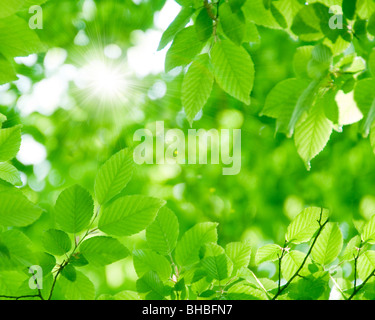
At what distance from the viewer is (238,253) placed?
83 centimetres

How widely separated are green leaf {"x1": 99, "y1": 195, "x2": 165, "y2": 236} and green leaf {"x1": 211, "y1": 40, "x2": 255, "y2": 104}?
29 centimetres

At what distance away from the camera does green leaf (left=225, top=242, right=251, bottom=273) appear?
2.70ft

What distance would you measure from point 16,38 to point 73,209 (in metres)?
0.33

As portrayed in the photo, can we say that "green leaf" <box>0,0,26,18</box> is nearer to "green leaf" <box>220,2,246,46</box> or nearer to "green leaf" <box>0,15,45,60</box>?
"green leaf" <box>0,15,45,60</box>

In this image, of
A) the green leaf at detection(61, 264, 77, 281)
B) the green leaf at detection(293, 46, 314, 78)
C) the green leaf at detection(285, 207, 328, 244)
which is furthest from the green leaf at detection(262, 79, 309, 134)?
the green leaf at detection(61, 264, 77, 281)

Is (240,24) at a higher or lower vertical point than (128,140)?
lower

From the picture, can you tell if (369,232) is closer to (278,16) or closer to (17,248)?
(278,16)

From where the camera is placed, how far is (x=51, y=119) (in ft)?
8.85

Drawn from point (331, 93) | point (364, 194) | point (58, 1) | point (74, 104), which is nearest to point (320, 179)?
point (364, 194)

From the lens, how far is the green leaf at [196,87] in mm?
786

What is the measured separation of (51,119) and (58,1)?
84cm

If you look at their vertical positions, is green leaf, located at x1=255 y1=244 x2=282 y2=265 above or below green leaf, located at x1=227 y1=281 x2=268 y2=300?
above

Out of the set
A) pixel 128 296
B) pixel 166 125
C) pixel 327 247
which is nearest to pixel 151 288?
pixel 128 296

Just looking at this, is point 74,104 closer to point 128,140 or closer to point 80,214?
point 128,140
